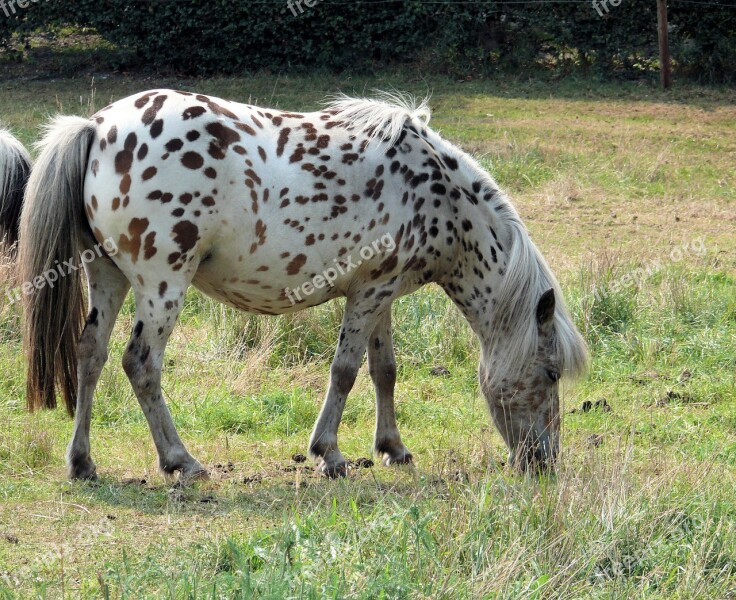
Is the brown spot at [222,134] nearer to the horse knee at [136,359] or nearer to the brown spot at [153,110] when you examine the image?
the brown spot at [153,110]

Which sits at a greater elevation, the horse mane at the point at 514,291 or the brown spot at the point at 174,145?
the brown spot at the point at 174,145

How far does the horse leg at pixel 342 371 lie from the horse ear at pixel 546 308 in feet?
2.76

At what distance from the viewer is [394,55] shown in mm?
18469

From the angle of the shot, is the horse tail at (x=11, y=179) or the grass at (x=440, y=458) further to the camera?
the horse tail at (x=11, y=179)

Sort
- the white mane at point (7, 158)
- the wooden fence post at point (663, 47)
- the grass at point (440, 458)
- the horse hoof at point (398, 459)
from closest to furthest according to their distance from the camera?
the grass at point (440, 458), the horse hoof at point (398, 459), the white mane at point (7, 158), the wooden fence post at point (663, 47)

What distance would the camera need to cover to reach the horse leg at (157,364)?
5.02 meters

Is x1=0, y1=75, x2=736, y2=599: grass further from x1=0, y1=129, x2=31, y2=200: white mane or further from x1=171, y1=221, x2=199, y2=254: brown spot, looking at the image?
x1=171, y1=221, x2=199, y2=254: brown spot

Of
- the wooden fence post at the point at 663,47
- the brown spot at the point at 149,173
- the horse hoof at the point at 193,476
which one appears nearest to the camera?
the brown spot at the point at 149,173

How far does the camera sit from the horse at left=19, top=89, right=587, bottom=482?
16.2 feet

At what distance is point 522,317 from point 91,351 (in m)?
2.34

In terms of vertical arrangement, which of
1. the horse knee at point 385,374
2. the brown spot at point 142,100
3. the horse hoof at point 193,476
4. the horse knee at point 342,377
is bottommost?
the horse hoof at point 193,476

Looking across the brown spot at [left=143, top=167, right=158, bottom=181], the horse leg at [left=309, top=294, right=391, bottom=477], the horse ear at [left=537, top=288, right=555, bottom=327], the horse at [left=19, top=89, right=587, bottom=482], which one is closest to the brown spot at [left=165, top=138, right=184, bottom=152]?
the horse at [left=19, top=89, right=587, bottom=482]

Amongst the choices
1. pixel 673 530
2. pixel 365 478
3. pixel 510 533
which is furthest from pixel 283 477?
pixel 673 530

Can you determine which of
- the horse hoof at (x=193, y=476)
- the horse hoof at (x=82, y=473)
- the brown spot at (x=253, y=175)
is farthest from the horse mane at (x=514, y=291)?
the horse hoof at (x=82, y=473)
